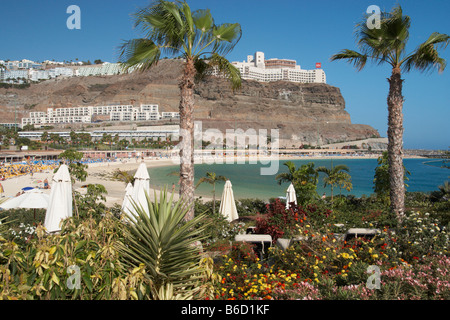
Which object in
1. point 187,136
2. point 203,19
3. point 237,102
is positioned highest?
point 237,102

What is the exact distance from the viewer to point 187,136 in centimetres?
609

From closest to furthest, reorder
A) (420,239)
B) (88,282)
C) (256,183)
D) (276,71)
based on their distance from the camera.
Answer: (88,282) → (420,239) → (256,183) → (276,71)

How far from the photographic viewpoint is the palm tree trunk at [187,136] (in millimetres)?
6047

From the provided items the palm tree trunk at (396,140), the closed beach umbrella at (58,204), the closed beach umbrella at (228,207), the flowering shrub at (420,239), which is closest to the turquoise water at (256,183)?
the closed beach umbrella at (58,204)

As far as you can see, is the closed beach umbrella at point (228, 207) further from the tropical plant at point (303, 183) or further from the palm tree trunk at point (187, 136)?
the palm tree trunk at point (187, 136)

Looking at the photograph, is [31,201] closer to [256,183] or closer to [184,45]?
[184,45]

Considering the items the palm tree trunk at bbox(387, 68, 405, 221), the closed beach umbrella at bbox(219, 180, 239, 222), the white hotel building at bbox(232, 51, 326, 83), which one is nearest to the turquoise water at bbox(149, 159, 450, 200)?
the closed beach umbrella at bbox(219, 180, 239, 222)

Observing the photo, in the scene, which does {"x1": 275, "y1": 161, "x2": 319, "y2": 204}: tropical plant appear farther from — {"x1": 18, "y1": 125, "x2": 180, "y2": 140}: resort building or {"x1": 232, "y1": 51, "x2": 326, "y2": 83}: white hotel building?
{"x1": 232, "y1": 51, "x2": 326, "y2": 83}: white hotel building

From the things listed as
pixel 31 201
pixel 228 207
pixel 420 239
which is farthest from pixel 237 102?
pixel 420 239

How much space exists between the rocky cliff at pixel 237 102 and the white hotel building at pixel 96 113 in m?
5.69

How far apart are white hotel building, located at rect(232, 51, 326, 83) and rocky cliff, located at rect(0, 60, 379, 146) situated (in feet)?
77.3

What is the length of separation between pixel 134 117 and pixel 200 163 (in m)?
69.5

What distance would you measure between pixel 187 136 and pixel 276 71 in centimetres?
17387

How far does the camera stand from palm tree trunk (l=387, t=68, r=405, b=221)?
7.52 m
